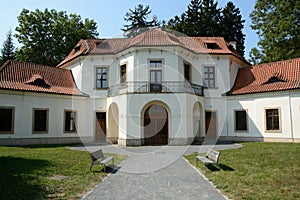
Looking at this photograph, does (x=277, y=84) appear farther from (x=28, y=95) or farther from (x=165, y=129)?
(x=28, y=95)

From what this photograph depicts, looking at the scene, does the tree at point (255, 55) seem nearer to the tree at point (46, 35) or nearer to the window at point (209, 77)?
the window at point (209, 77)

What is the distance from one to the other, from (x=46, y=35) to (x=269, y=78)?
26200mm

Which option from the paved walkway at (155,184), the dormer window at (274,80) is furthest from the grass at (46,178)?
the dormer window at (274,80)

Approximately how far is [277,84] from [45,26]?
89.3 feet

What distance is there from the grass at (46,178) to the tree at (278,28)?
22342 millimetres

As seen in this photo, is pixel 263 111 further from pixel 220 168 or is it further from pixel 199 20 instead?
pixel 199 20

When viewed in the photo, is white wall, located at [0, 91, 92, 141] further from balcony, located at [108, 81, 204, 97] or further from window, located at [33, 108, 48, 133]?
balcony, located at [108, 81, 204, 97]

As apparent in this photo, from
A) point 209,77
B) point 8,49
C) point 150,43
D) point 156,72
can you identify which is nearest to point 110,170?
point 156,72

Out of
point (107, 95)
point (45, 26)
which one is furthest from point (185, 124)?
point (45, 26)

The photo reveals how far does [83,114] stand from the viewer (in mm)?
20516

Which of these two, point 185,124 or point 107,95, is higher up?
point 107,95

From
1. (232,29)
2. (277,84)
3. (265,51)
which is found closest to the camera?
(277,84)

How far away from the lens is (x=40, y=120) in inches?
722

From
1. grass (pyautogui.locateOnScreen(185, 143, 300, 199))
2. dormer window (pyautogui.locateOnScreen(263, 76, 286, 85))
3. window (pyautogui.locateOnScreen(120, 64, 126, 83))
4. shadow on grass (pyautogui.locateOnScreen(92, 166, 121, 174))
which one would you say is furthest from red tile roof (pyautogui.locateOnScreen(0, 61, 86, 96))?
dormer window (pyautogui.locateOnScreen(263, 76, 286, 85))
